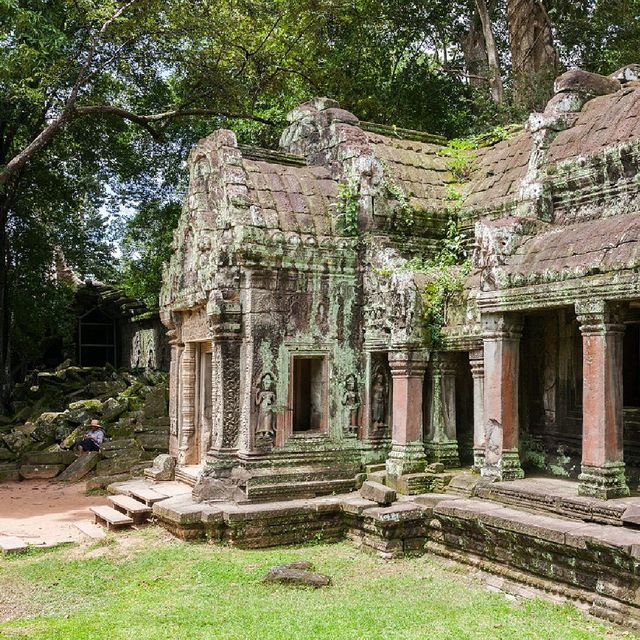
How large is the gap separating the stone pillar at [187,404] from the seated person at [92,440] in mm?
5468

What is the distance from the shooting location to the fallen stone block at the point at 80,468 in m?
16.4

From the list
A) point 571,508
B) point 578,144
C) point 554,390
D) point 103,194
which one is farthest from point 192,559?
point 103,194

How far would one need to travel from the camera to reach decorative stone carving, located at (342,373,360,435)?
37.0ft

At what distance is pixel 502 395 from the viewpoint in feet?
29.9

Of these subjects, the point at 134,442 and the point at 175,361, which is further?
the point at 134,442

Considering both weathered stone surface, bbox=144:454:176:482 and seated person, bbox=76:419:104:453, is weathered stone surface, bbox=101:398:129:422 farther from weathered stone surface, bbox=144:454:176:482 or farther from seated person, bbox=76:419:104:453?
weathered stone surface, bbox=144:454:176:482

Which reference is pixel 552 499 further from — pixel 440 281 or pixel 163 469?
pixel 163 469

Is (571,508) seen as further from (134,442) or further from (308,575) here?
(134,442)

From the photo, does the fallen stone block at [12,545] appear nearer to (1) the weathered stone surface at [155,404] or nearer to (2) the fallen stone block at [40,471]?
(2) the fallen stone block at [40,471]

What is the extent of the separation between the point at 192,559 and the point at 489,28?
606 inches

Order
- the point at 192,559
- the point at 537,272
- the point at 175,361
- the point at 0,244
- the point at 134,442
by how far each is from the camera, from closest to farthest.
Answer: the point at 537,272 < the point at 192,559 < the point at 175,361 < the point at 134,442 < the point at 0,244

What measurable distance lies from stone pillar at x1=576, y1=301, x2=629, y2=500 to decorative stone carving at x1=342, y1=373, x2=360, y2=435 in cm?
399

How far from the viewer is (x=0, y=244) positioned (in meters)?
21.3

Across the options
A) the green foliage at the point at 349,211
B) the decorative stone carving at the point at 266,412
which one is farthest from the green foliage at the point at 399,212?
the decorative stone carving at the point at 266,412
